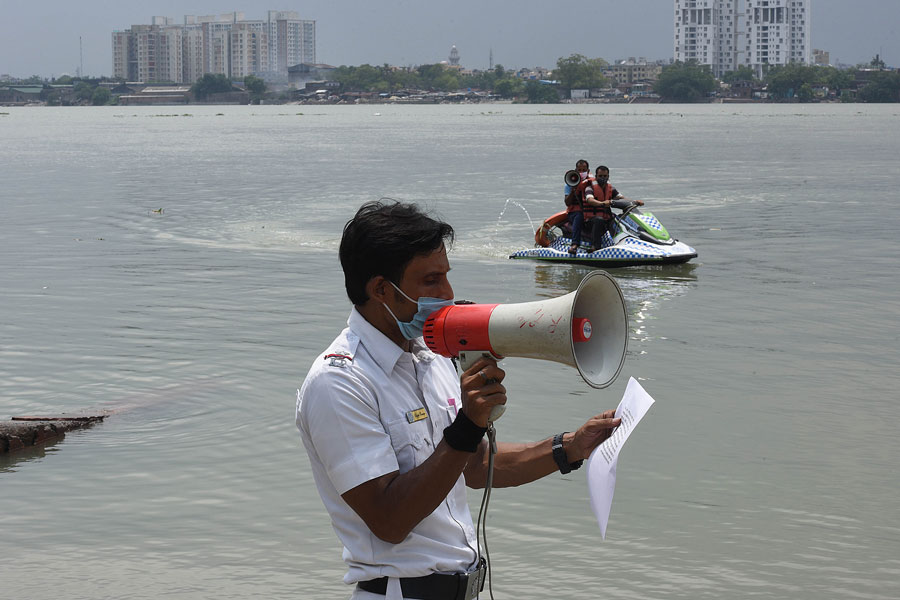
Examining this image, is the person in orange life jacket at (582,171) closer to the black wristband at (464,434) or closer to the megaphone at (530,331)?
the megaphone at (530,331)

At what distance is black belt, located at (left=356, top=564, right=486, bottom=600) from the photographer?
302 cm

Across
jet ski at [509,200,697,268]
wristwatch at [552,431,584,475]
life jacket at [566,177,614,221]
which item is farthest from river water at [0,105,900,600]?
wristwatch at [552,431,584,475]

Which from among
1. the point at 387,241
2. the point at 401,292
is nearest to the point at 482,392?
the point at 401,292

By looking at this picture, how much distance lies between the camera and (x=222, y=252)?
20.0 m

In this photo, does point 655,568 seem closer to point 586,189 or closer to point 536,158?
point 586,189

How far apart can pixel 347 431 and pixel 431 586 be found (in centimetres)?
47

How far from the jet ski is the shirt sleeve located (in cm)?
1467

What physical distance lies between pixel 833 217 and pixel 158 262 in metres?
14.8

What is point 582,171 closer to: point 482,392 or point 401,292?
point 401,292

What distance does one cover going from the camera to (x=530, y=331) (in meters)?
2.84

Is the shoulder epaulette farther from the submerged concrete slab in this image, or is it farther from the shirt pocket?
the submerged concrete slab

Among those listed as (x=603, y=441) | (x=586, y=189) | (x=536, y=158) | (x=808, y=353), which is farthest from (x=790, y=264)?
(x=536, y=158)

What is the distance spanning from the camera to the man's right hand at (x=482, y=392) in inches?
112

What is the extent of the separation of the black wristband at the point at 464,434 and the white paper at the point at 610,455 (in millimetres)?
464
